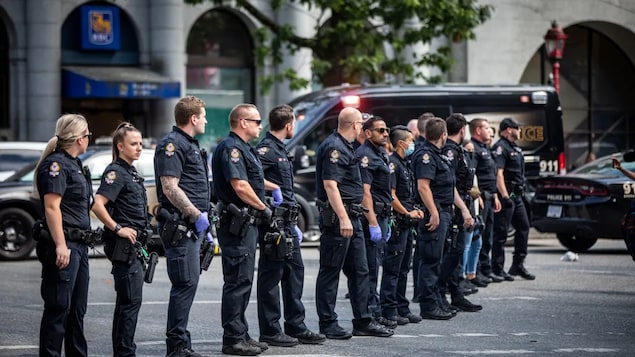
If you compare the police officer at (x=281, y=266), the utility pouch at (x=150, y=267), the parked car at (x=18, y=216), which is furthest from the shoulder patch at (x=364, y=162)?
the parked car at (x=18, y=216)

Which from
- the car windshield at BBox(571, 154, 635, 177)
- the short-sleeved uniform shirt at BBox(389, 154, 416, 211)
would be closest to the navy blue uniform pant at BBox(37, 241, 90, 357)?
the short-sleeved uniform shirt at BBox(389, 154, 416, 211)

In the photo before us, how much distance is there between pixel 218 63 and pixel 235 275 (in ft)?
67.8

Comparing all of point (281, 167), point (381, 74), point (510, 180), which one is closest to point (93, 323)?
point (281, 167)

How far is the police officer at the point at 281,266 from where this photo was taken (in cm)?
1092

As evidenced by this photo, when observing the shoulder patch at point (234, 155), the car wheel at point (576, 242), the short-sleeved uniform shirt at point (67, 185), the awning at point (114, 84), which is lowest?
the car wheel at point (576, 242)

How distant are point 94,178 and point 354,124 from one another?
8.01 metres

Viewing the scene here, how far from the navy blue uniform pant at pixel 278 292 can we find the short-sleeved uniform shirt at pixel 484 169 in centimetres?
470

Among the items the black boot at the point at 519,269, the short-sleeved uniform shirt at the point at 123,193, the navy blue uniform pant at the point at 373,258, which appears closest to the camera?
the short-sleeved uniform shirt at the point at 123,193

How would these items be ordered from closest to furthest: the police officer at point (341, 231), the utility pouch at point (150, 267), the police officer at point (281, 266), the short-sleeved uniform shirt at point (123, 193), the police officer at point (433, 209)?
the short-sleeved uniform shirt at point (123, 193), the utility pouch at point (150, 267), the police officer at point (281, 266), the police officer at point (341, 231), the police officer at point (433, 209)

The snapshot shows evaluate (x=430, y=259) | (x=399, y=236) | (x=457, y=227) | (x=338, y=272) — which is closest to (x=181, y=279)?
(x=338, y=272)

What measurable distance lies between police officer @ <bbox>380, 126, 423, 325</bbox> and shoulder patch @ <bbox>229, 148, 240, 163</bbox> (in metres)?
2.37

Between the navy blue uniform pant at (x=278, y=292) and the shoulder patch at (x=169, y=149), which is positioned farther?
the navy blue uniform pant at (x=278, y=292)

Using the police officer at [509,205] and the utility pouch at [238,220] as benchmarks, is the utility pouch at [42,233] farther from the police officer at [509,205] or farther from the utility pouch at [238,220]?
the police officer at [509,205]

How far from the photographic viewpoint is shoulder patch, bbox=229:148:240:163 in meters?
10.4
